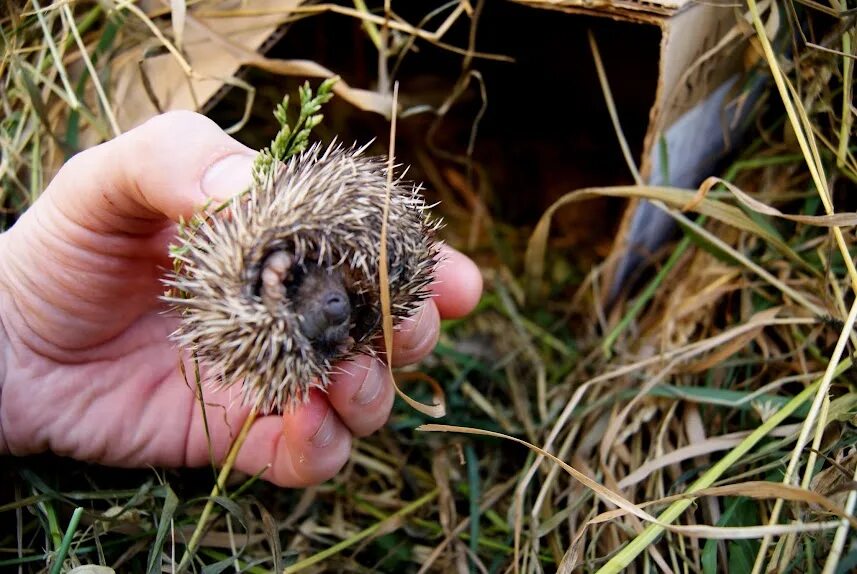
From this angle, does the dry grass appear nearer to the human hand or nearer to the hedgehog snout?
the human hand

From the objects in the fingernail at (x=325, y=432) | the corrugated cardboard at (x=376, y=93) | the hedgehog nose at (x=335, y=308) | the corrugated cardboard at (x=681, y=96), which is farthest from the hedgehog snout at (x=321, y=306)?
the corrugated cardboard at (x=681, y=96)

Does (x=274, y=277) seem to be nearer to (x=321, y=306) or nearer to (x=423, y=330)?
(x=321, y=306)

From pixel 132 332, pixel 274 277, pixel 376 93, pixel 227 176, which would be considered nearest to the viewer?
pixel 274 277

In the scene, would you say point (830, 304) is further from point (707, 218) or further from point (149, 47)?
Answer: point (149, 47)

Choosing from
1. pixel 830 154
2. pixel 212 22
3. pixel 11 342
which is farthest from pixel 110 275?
pixel 830 154

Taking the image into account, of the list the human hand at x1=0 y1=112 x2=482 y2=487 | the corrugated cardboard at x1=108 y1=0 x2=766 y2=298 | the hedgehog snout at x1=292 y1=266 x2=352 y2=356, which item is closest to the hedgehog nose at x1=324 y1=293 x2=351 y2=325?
the hedgehog snout at x1=292 y1=266 x2=352 y2=356

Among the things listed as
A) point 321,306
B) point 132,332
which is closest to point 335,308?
point 321,306
